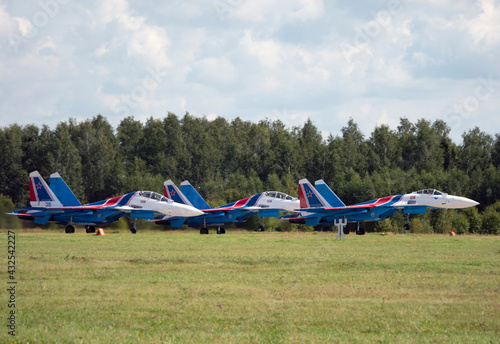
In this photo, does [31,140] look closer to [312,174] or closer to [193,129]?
[193,129]

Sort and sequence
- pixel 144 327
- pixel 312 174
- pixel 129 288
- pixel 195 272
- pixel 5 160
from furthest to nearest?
pixel 312 174
pixel 5 160
pixel 195 272
pixel 129 288
pixel 144 327

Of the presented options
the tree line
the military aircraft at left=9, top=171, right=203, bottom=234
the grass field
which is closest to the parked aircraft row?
the military aircraft at left=9, top=171, right=203, bottom=234

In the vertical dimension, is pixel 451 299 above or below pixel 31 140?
below

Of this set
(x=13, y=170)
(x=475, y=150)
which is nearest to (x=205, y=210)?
(x=13, y=170)

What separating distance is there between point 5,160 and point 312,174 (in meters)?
35.3

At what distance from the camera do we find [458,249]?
2358cm

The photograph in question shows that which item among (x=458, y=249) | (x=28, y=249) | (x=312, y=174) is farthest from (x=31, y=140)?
(x=458, y=249)

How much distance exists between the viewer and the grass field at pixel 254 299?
30.9 ft

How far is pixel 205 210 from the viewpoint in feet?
127

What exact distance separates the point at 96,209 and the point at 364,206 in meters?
16.3

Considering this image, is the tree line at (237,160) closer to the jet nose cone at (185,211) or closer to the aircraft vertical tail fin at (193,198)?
the aircraft vertical tail fin at (193,198)

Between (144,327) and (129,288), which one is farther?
(129,288)

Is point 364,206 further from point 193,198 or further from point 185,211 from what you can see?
point 193,198

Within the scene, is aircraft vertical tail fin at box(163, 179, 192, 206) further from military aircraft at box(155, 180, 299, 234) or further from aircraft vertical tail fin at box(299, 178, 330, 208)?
aircraft vertical tail fin at box(299, 178, 330, 208)
